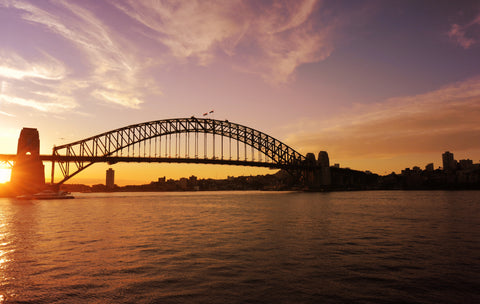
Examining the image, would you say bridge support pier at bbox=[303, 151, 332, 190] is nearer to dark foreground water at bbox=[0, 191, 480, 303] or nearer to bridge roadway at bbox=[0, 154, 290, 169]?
bridge roadway at bbox=[0, 154, 290, 169]

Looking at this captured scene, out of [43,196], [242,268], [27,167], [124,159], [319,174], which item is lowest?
[242,268]

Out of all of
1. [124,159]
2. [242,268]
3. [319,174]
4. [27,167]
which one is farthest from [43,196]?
[319,174]

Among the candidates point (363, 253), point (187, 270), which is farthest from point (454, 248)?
point (187, 270)

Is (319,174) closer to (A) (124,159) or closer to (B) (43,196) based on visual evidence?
(A) (124,159)

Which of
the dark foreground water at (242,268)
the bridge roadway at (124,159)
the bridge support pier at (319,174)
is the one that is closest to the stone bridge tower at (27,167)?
the bridge roadway at (124,159)

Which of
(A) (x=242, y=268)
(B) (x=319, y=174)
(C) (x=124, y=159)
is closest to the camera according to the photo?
(A) (x=242, y=268)

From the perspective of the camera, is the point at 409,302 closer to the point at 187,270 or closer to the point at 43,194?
the point at 187,270

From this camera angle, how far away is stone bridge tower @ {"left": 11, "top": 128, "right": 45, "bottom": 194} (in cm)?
7200

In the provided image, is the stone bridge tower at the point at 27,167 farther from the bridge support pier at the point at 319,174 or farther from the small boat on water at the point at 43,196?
the bridge support pier at the point at 319,174

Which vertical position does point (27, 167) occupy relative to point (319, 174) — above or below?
above

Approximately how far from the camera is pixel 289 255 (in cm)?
1235

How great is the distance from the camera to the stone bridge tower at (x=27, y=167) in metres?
72.0

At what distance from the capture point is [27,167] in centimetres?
7244

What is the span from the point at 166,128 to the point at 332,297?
9637 centimetres
